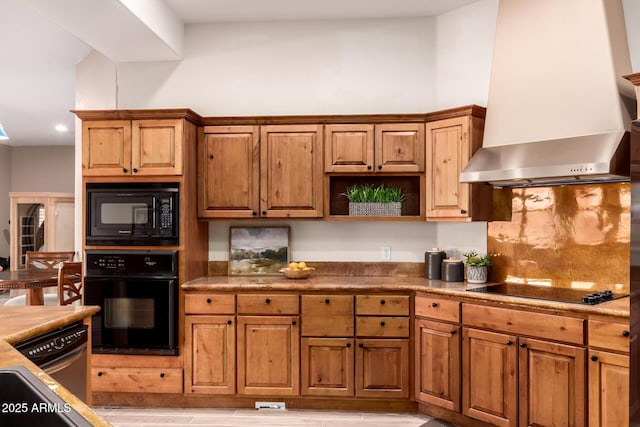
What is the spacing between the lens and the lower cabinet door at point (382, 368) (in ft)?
12.1

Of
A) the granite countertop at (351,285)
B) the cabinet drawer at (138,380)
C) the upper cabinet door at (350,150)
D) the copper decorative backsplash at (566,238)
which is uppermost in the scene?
the upper cabinet door at (350,150)

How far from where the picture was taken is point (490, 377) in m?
3.23

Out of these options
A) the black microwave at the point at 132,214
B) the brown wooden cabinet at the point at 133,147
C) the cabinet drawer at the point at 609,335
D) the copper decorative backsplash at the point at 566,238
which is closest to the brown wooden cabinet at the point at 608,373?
the cabinet drawer at the point at 609,335

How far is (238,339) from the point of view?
3771 mm

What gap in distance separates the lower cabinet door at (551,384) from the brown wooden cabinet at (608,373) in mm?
57

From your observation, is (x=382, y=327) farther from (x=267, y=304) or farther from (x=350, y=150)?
(x=350, y=150)

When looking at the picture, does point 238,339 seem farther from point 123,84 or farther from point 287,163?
point 123,84

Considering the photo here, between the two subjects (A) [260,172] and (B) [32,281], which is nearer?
(A) [260,172]

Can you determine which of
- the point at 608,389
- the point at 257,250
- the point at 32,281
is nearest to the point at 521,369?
the point at 608,389

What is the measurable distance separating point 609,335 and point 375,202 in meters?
1.92

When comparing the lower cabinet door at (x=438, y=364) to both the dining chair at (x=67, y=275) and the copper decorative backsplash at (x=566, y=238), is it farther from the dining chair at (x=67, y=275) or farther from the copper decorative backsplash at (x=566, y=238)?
A: the dining chair at (x=67, y=275)

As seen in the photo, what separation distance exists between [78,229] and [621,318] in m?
4.48

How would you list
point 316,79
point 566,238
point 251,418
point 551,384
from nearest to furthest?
point 551,384 → point 566,238 → point 251,418 → point 316,79

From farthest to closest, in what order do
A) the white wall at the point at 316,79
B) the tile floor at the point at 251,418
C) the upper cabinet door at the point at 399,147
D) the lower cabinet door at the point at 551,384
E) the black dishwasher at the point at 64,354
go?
1. the white wall at the point at 316,79
2. the upper cabinet door at the point at 399,147
3. the tile floor at the point at 251,418
4. the lower cabinet door at the point at 551,384
5. the black dishwasher at the point at 64,354
